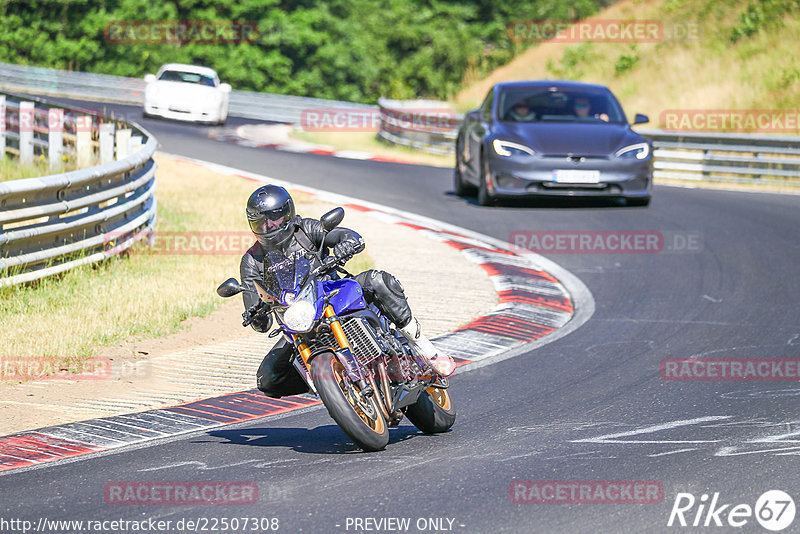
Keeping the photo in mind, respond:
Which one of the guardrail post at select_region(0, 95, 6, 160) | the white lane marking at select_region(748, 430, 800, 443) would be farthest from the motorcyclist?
the guardrail post at select_region(0, 95, 6, 160)

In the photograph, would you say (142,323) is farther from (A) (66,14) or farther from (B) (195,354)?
(A) (66,14)

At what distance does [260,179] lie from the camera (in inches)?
794

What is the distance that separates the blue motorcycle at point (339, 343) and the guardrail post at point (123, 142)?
9584 millimetres

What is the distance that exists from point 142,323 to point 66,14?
147 feet

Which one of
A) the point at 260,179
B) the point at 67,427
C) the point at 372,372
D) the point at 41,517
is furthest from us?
the point at 260,179

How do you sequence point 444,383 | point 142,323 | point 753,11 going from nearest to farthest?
point 444,383 < point 142,323 < point 753,11

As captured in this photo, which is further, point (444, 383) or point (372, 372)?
point (444, 383)

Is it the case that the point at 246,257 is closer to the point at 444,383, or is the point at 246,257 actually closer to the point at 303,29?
the point at 444,383

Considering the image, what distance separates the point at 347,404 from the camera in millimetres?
5816

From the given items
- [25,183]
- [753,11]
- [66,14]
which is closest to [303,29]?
[66,14]

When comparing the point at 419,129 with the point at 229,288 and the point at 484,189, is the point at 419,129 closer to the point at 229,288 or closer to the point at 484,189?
the point at 484,189

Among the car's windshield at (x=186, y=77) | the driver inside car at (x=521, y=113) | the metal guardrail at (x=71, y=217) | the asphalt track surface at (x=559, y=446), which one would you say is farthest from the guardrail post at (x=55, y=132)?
the car's windshield at (x=186, y=77)

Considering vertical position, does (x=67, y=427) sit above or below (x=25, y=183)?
below

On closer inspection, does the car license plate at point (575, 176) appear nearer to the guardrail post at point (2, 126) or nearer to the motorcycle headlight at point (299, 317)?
the guardrail post at point (2, 126)
